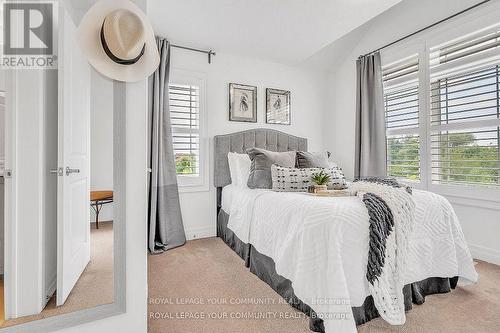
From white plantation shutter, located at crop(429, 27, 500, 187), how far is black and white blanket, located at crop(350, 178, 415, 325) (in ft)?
4.97

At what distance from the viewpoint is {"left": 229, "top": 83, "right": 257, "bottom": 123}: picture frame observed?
11.1 feet

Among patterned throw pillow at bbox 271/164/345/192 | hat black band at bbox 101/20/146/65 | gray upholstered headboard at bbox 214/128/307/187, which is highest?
hat black band at bbox 101/20/146/65

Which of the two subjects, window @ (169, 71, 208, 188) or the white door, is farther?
window @ (169, 71, 208, 188)

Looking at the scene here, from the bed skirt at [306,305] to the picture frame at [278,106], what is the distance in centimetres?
193

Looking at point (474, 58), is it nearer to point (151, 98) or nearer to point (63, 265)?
point (151, 98)

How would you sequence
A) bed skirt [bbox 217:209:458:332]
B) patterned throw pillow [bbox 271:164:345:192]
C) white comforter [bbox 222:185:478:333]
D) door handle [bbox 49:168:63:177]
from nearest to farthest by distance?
1. door handle [bbox 49:168:63:177]
2. white comforter [bbox 222:185:478:333]
3. bed skirt [bbox 217:209:458:332]
4. patterned throw pillow [bbox 271:164:345:192]

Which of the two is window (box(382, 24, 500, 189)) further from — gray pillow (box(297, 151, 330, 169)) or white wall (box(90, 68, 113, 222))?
white wall (box(90, 68, 113, 222))

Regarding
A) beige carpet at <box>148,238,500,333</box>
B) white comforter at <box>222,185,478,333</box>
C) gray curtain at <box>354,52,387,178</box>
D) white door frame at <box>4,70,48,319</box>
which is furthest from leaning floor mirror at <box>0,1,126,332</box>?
gray curtain at <box>354,52,387,178</box>

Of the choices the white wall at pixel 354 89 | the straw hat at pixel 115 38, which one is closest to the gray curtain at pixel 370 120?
the white wall at pixel 354 89

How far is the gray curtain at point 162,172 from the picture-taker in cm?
277

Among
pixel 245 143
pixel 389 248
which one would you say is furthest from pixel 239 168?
pixel 389 248

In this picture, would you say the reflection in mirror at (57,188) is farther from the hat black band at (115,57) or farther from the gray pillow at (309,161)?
the gray pillow at (309,161)

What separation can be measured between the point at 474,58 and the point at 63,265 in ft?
11.9

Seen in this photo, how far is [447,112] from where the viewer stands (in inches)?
108
